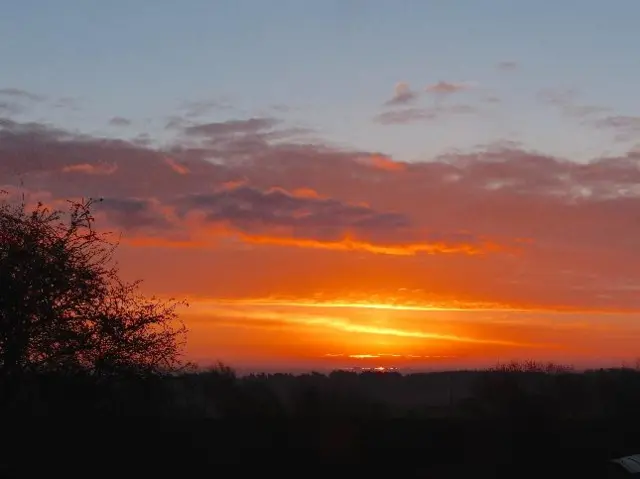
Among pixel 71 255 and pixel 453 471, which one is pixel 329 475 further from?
pixel 71 255

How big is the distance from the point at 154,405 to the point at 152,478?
2.79m

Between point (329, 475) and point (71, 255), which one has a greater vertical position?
point (71, 255)

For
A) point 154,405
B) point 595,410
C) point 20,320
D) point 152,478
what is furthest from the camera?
point 595,410

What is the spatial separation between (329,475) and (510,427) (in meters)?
11.3

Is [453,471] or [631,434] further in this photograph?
[631,434]

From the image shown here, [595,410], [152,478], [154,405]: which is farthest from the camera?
[595,410]

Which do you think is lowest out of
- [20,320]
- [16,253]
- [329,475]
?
[329,475]

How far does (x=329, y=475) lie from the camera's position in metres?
30.3

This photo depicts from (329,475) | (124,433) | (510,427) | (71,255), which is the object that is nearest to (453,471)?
(329,475)

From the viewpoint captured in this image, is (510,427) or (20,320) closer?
(20,320)

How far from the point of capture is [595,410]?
194ft

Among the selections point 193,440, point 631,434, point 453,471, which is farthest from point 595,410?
point 193,440

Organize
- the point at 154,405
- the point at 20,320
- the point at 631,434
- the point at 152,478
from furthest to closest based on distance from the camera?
the point at 631,434
the point at 154,405
the point at 152,478
the point at 20,320

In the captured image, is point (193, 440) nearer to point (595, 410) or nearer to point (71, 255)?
point (71, 255)
